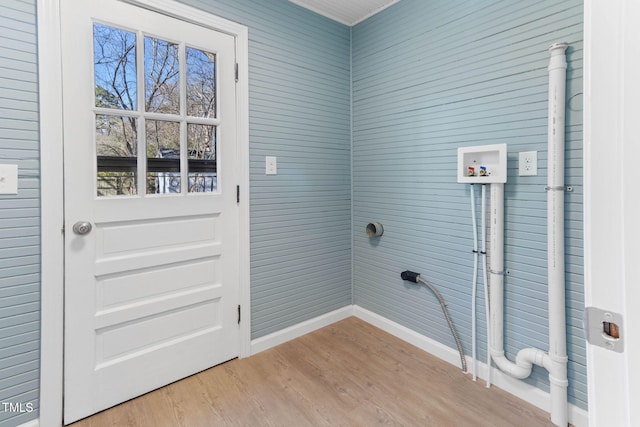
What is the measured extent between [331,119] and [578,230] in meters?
1.77

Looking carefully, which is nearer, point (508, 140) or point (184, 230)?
point (508, 140)

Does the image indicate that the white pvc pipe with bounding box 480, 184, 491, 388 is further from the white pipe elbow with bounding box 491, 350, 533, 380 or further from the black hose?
the black hose

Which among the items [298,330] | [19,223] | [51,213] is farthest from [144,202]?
[298,330]

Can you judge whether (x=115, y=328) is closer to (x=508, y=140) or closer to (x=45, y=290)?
(x=45, y=290)

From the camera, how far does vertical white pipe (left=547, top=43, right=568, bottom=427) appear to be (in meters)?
1.50

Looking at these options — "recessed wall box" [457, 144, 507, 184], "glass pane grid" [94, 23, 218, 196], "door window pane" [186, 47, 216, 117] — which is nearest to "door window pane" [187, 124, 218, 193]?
"glass pane grid" [94, 23, 218, 196]

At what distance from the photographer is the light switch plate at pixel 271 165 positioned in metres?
2.21

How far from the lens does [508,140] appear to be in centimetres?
175

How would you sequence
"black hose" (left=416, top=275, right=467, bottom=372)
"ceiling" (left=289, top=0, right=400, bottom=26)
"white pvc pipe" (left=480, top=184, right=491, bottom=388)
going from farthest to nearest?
1. "ceiling" (left=289, top=0, right=400, bottom=26)
2. "black hose" (left=416, top=275, right=467, bottom=372)
3. "white pvc pipe" (left=480, top=184, right=491, bottom=388)

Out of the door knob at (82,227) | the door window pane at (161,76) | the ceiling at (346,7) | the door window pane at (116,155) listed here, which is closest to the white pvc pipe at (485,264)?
the ceiling at (346,7)

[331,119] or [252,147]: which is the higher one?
[331,119]

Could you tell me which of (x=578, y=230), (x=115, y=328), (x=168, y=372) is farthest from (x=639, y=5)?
(x=168, y=372)

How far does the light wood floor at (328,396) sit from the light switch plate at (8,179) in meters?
1.17

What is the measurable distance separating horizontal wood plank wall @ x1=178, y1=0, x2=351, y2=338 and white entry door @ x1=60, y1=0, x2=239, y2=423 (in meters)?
0.18
